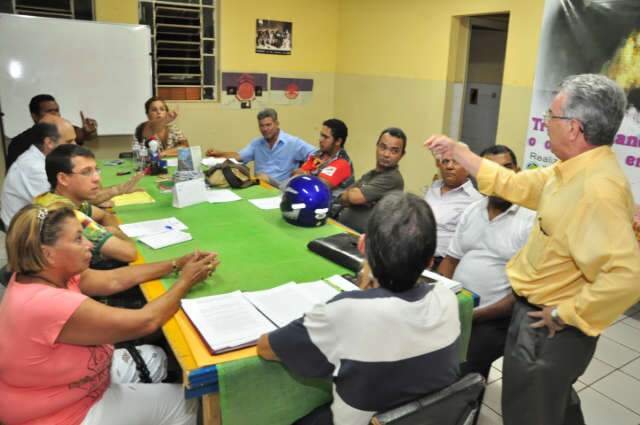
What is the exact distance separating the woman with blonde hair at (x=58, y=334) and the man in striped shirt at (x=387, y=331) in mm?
583

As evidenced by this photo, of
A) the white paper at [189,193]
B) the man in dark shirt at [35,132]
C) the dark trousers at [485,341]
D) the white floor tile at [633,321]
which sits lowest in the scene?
the white floor tile at [633,321]

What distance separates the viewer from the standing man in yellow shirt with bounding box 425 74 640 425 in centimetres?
154

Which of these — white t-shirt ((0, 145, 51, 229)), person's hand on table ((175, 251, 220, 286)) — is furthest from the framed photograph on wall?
person's hand on table ((175, 251, 220, 286))

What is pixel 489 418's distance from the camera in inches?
97.1

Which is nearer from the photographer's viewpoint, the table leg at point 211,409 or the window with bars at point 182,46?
the table leg at point 211,409

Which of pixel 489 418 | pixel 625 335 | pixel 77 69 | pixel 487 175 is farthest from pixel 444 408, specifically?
pixel 77 69

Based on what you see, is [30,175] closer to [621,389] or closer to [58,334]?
[58,334]

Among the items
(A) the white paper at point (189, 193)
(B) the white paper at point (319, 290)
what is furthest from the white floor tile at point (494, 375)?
(A) the white paper at point (189, 193)

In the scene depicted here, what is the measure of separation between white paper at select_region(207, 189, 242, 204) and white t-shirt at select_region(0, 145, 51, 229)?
0.94 meters

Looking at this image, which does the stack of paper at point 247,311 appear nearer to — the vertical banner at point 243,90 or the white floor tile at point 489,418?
the white floor tile at point 489,418

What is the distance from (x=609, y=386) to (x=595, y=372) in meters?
0.14

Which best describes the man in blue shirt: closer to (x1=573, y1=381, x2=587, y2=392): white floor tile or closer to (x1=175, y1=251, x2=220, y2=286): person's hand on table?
(x1=175, y1=251, x2=220, y2=286): person's hand on table

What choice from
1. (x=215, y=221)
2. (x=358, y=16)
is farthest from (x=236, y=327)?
(x=358, y=16)

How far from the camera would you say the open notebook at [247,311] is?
59.6 inches
